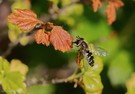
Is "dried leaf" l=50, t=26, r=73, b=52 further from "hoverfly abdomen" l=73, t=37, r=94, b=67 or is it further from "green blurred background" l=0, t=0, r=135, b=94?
"green blurred background" l=0, t=0, r=135, b=94

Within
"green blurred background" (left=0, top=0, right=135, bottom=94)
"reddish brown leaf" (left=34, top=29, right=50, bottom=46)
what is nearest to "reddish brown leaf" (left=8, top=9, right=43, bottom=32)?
"reddish brown leaf" (left=34, top=29, right=50, bottom=46)

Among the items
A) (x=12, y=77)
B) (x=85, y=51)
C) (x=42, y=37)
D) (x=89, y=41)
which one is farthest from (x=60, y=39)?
(x=89, y=41)

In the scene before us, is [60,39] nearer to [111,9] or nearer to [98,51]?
[98,51]

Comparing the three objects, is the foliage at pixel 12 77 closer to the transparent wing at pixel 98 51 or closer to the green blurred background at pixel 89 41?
the transparent wing at pixel 98 51

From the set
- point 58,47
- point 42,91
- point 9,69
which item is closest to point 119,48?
point 42,91

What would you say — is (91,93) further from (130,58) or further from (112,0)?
(130,58)

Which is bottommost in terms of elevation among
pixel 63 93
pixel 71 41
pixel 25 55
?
pixel 63 93
